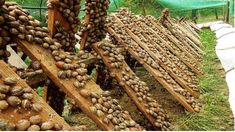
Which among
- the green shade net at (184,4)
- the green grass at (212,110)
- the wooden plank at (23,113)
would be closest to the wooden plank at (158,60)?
the green grass at (212,110)

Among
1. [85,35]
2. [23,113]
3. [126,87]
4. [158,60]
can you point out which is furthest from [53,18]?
[158,60]

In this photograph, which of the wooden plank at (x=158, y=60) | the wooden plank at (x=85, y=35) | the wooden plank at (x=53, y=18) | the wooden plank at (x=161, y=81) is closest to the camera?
the wooden plank at (x=53, y=18)

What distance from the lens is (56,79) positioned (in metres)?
2.43

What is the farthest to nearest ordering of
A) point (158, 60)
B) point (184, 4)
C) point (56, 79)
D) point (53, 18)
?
point (184, 4) → point (158, 60) → point (53, 18) → point (56, 79)

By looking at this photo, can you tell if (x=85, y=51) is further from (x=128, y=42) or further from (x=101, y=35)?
(x=128, y=42)

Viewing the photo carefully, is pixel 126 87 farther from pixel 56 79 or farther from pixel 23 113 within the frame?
pixel 23 113


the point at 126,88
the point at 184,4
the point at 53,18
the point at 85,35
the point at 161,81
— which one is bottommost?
the point at 161,81

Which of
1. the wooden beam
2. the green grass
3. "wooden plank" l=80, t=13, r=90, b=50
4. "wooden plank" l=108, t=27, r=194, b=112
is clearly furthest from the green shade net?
the wooden beam

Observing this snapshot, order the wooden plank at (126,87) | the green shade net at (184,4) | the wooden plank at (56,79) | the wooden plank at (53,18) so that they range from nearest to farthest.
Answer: the wooden plank at (56,79) < the wooden plank at (53,18) < the wooden plank at (126,87) < the green shade net at (184,4)

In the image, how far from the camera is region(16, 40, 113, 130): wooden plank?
2.41m

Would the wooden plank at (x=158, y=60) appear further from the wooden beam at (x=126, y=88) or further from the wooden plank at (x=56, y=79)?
the wooden plank at (x=56, y=79)

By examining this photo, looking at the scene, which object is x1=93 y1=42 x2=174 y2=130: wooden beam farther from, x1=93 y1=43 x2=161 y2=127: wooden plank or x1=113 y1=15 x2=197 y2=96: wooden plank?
x1=113 y1=15 x2=197 y2=96: wooden plank

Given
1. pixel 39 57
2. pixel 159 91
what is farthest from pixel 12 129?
pixel 159 91

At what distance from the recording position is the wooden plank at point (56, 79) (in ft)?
7.92
